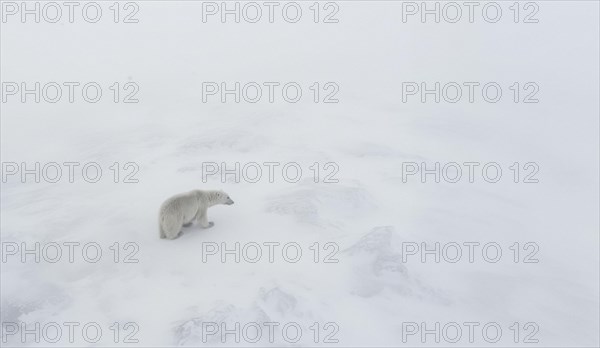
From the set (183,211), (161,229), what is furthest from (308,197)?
(161,229)

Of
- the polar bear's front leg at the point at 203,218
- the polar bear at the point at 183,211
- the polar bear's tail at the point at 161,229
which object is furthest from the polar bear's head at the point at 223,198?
the polar bear's tail at the point at 161,229

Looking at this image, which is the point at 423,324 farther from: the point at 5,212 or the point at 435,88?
the point at 435,88

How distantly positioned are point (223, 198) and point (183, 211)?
0.95 metres

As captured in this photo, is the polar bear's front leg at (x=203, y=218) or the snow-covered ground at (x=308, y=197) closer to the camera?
the snow-covered ground at (x=308, y=197)

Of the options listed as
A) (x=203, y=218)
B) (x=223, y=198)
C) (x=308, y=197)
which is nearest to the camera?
(x=203, y=218)

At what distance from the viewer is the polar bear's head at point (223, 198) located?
9.84m

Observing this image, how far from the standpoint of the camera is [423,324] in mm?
7672

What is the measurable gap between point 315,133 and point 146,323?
751 centimetres

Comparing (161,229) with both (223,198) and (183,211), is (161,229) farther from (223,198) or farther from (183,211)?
(223,198)

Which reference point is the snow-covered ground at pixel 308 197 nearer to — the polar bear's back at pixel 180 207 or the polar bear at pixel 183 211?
the polar bear at pixel 183 211

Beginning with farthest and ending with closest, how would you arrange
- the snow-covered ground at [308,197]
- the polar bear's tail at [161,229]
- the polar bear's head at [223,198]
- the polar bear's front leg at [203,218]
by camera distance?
the polar bear's head at [223,198]
the polar bear's front leg at [203,218]
the polar bear's tail at [161,229]
the snow-covered ground at [308,197]

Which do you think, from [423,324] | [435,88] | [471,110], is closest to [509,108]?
[471,110]

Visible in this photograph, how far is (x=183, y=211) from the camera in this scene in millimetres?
9172

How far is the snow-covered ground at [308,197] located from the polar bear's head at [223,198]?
27 centimetres
